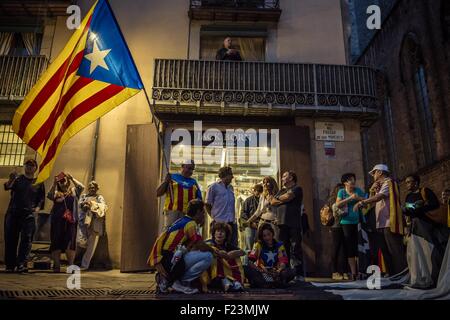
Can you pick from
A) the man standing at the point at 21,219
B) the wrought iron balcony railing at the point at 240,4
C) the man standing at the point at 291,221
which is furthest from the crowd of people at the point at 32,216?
the wrought iron balcony railing at the point at 240,4

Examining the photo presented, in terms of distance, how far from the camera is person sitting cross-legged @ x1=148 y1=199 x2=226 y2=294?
13.9 ft

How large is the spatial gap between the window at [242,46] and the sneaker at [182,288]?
744cm

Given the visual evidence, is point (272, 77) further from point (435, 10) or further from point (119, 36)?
point (435, 10)

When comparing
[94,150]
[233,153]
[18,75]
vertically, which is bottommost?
[94,150]

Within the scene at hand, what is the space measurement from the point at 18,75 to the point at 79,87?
562cm

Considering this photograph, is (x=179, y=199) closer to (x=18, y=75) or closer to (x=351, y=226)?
(x=351, y=226)

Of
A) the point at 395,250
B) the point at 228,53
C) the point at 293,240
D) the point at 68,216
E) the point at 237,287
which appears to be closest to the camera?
the point at 237,287

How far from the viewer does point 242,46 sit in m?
10.4

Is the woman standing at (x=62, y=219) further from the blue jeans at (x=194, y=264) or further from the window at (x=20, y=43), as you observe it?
the window at (x=20, y=43)

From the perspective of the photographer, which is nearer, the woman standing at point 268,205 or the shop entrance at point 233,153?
the woman standing at point 268,205

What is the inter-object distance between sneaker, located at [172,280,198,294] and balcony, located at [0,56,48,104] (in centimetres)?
742

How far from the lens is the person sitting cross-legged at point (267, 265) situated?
4.94 meters

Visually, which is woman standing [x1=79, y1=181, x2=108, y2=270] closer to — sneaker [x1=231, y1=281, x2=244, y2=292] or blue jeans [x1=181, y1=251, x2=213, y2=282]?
blue jeans [x1=181, y1=251, x2=213, y2=282]

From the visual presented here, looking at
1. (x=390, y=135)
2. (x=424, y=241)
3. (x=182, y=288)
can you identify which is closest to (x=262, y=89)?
(x=424, y=241)
